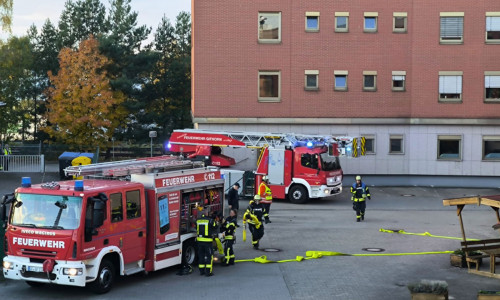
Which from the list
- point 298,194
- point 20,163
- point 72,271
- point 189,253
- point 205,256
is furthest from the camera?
point 20,163

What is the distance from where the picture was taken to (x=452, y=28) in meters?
35.4

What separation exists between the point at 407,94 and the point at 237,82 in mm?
8905

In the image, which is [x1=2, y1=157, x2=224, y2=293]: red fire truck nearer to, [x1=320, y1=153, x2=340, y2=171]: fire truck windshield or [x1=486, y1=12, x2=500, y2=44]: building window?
[x1=320, y1=153, x2=340, y2=171]: fire truck windshield

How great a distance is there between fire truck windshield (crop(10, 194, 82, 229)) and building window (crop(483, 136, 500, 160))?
27.4 metres

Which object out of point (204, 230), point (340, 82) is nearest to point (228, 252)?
point (204, 230)

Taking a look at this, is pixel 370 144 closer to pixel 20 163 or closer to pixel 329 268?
pixel 20 163

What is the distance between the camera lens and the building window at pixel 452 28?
3541 cm

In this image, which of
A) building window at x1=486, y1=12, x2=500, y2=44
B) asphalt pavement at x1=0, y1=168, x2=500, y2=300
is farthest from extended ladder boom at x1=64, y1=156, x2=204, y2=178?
building window at x1=486, y1=12, x2=500, y2=44

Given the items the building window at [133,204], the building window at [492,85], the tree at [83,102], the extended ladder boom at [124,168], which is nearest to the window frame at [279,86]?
the building window at [492,85]

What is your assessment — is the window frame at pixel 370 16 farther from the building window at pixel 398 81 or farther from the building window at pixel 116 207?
the building window at pixel 116 207

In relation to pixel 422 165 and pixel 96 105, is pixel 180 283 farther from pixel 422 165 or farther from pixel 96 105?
pixel 96 105

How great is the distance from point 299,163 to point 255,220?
10.6 m

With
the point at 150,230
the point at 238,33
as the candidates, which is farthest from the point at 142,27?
the point at 150,230

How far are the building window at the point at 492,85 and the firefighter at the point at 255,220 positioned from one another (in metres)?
20.6
